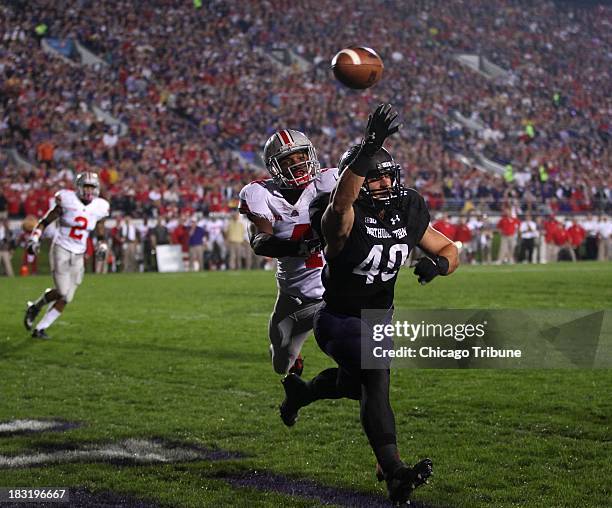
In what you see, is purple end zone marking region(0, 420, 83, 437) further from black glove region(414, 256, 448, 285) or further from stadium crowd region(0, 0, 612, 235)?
stadium crowd region(0, 0, 612, 235)

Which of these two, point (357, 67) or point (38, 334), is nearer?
point (357, 67)

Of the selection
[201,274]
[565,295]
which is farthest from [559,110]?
[565,295]

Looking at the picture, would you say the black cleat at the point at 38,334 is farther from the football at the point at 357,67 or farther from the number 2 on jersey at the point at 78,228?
the football at the point at 357,67

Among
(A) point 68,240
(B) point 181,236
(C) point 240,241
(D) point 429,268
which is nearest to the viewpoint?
(D) point 429,268

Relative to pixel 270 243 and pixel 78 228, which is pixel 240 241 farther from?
pixel 270 243

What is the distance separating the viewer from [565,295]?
14.3 metres

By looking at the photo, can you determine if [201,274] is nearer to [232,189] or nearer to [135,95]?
[232,189]

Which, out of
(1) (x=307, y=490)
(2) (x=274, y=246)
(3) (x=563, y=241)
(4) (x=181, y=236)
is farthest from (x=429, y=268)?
(3) (x=563, y=241)

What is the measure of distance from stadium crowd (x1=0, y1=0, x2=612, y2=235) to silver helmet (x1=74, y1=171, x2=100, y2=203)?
12.7 m

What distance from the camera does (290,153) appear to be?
5.17m

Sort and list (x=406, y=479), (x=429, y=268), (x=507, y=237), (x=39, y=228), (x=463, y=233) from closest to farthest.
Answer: (x=406, y=479), (x=429, y=268), (x=39, y=228), (x=507, y=237), (x=463, y=233)

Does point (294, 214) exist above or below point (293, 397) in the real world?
above

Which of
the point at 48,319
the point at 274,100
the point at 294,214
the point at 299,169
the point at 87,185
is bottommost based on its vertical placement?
the point at 48,319

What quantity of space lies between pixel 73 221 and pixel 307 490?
6409 mm
